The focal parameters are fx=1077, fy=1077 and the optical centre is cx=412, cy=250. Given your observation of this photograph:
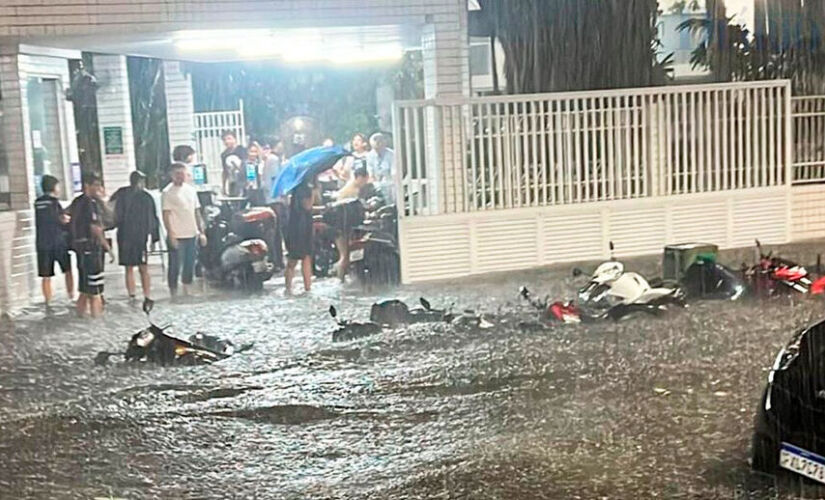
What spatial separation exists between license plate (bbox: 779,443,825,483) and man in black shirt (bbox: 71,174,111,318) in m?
5.32

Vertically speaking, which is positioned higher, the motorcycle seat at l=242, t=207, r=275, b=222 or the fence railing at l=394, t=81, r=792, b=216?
the fence railing at l=394, t=81, r=792, b=216

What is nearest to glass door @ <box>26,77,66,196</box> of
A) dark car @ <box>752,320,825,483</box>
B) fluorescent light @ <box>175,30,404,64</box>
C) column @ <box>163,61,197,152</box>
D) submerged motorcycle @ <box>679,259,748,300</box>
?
column @ <box>163,61,197,152</box>

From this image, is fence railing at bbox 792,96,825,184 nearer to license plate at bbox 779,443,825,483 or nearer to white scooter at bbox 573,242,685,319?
white scooter at bbox 573,242,685,319

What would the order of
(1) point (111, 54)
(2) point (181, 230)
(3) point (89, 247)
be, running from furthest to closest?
(1) point (111, 54)
(2) point (181, 230)
(3) point (89, 247)

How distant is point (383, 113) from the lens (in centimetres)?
848

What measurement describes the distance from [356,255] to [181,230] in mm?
1353

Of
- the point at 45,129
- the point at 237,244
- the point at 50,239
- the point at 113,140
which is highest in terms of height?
the point at 45,129

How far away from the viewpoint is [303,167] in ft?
27.6

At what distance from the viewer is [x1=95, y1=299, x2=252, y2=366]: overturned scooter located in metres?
6.79

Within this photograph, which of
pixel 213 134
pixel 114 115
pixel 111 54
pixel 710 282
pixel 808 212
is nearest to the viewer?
pixel 710 282

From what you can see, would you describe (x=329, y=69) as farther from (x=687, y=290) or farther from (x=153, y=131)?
(x=687, y=290)

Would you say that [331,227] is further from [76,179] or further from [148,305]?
[76,179]

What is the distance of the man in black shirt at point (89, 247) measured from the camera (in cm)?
793

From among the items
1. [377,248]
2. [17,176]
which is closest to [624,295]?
[377,248]
